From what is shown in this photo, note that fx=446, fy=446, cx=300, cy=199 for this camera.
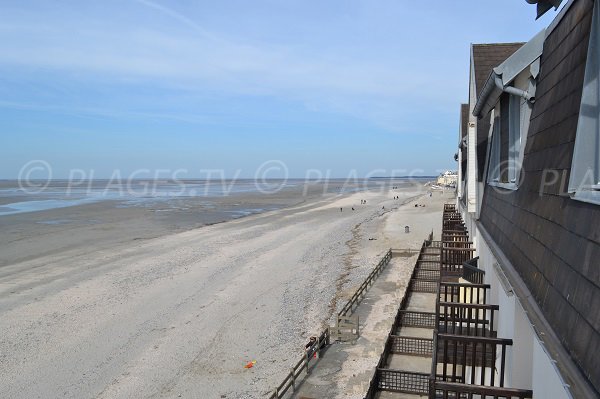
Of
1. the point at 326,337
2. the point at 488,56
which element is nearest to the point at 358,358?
the point at 326,337

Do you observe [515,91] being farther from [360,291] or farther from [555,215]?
[360,291]

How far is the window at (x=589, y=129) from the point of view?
3.26 m

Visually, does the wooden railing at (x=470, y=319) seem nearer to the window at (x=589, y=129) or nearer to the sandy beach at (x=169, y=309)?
the window at (x=589, y=129)

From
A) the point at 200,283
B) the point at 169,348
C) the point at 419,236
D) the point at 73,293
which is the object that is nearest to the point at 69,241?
the point at 73,293

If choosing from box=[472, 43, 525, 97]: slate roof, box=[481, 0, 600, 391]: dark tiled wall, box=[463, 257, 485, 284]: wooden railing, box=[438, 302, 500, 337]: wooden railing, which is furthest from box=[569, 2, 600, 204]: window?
box=[472, 43, 525, 97]: slate roof

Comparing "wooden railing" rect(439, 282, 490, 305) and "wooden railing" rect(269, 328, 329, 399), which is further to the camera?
"wooden railing" rect(269, 328, 329, 399)

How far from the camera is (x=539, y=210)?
443cm

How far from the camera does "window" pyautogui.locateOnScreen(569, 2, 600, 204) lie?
10.7ft

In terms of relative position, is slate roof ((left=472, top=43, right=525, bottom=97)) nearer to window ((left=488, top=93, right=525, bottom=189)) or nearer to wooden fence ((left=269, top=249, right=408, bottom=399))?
window ((left=488, top=93, right=525, bottom=189))

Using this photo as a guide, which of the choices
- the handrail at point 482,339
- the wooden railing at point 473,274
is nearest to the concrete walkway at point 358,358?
the wooden railing at point 473,274

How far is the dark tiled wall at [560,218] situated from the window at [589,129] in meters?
0.18

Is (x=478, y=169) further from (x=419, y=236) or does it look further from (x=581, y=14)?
(x=419, y=236)

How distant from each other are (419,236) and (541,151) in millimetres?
34722

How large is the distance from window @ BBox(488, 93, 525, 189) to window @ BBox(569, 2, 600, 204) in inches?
112
